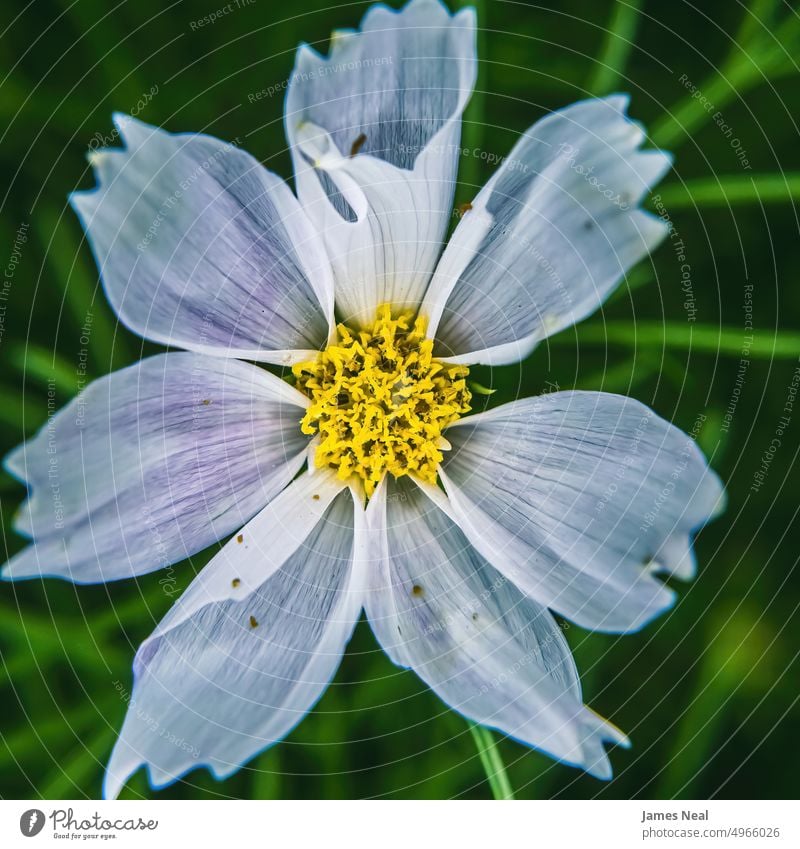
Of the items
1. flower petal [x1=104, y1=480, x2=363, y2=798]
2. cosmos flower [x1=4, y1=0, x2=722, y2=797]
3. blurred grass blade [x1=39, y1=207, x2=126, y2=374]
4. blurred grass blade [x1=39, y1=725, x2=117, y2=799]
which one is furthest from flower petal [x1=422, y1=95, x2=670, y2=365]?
blurred grass blade [x1=39, y1=725, x2=117, y2=799]

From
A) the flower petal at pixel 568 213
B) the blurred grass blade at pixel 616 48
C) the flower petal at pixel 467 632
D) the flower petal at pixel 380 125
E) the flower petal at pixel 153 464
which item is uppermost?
the blurred grass blade at pixel 616 48

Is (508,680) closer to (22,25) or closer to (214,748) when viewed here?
(214,748)

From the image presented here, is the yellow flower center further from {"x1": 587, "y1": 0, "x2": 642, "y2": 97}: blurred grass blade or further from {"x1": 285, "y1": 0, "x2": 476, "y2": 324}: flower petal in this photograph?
{"x1": 587, "y1": 0, "x2": 642, "y2": 97}: blurred grass blade

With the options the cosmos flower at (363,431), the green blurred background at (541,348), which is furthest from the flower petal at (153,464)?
the green blurred background at (541,348)

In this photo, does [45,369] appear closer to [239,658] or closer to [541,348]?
[239,658]

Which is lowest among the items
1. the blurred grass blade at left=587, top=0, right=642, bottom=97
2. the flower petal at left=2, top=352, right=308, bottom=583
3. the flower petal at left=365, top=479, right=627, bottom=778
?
the flower petal at left=365, top=479, right=627, bottom=778

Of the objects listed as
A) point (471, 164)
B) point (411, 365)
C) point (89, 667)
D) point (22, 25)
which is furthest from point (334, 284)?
point (89, 667)

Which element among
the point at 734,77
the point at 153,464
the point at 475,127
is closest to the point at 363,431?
the point at 153,464
